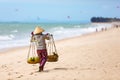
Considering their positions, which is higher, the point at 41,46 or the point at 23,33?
the point at 41,46

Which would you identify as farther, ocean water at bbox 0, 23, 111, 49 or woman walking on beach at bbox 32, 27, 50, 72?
ocean water at bbox 0, 23, 111, 49

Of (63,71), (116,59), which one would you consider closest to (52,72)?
(63,71)

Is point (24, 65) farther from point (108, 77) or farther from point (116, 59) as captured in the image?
point (108, 77)

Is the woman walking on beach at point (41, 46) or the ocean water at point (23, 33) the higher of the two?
the woman walking on beach at point (41, 46)

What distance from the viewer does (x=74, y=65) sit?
12.7m

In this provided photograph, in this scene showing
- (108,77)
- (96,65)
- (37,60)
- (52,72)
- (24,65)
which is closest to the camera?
(108,77)

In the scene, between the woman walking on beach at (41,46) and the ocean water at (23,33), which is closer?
the woman walking on beach at (41,46)

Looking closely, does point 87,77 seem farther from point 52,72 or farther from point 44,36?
point 44,36

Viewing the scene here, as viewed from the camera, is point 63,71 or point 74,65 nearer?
point 63,71

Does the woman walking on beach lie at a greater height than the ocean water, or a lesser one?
greater

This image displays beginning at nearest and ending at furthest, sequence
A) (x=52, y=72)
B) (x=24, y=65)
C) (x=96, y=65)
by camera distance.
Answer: (x=52, y=72), (x=96, y=65), (x=24, y=65)

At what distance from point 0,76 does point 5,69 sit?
1669mm

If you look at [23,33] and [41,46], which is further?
[23,33]

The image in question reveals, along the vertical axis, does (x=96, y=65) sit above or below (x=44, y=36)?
below
